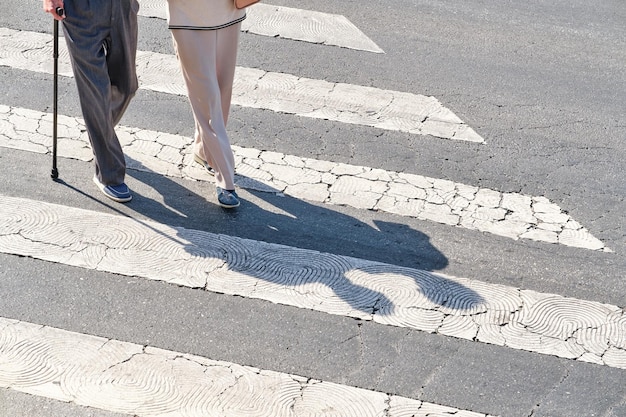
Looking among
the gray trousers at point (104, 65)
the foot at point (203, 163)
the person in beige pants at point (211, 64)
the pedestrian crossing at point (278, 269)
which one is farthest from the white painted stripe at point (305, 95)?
the gray trousers at point (104, 65)

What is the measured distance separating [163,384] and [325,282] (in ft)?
4.12

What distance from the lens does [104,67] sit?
229 inches

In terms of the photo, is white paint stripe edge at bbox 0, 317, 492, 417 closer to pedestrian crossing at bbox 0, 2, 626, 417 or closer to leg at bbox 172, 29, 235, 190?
pedestrian crossing at bbox 0, 2, 626, 417

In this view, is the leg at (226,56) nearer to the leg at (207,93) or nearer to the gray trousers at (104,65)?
the leg at (207,93)

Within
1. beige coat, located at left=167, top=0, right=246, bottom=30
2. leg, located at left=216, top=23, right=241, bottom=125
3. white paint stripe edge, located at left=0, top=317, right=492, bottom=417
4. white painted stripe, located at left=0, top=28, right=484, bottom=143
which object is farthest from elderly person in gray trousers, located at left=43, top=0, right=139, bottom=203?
white paint stripe edge, located at left=0, top=317, right=492, bottom=417

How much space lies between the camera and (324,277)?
550 cm

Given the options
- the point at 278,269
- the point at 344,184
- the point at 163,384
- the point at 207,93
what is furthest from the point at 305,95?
the point at 163,384

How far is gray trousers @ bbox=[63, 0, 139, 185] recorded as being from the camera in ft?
18.5

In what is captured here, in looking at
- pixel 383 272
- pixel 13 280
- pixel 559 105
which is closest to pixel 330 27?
pixel 559 105

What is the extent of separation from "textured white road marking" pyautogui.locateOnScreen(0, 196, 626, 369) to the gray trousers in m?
0.46

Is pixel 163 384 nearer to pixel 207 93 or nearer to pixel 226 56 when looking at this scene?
pixel 207 93

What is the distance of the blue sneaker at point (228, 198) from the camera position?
609cm

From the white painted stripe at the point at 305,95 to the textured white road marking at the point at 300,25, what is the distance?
0.80 meters

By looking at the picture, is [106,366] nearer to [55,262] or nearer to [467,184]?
[55,262]
